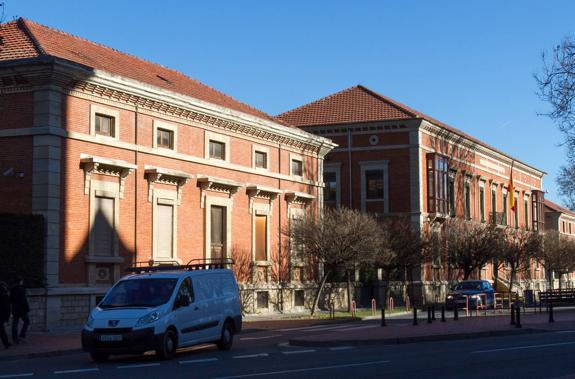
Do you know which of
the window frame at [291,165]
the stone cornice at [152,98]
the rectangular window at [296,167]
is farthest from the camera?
the rectangular window at [296,167]

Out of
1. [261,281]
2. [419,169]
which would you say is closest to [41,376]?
[261,281]

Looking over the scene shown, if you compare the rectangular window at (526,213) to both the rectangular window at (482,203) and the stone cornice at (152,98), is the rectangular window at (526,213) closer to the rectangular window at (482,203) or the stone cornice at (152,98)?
the rectangular window at (482,203)

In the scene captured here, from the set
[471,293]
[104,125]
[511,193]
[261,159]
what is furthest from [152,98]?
[511,193]

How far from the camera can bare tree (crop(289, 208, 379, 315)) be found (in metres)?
38.4

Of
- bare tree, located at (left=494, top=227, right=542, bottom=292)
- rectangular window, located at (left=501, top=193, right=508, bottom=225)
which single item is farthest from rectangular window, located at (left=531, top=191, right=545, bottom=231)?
bare tree, located at (left=494, top=227, right=542, bottom=292)

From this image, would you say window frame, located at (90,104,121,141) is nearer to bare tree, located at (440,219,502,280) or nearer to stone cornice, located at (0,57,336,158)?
stone cornice, located at (0,57,336,158)

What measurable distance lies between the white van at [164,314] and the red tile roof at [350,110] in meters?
34.8

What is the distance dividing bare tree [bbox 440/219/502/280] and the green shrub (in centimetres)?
3052

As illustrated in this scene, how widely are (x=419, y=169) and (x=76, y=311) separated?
1176 inches

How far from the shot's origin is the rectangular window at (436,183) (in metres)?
56.4

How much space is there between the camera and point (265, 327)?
105 ft

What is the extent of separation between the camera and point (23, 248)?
28125 mm

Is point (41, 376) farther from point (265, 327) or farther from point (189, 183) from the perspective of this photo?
point (189, 183)

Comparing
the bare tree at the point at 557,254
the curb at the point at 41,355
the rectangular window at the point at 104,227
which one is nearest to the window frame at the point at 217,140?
the rectangular window at the point at 104,227
